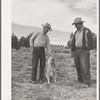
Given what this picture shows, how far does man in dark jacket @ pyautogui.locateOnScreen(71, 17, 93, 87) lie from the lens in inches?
172

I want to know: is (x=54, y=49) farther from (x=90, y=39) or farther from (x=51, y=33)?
(x=90, y=39)

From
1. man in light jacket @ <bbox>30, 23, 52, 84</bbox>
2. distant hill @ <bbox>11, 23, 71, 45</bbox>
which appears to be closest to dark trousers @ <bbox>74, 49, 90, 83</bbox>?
distant hill @ <bbox>11, 23, 71, 45</bbox>

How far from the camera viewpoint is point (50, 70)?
4.33m

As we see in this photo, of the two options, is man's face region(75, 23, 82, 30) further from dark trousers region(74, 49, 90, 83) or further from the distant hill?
dark trousers region(74, 49, 90, 83)

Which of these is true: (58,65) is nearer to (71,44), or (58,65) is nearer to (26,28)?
(71,44)

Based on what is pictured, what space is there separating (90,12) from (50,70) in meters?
0.87

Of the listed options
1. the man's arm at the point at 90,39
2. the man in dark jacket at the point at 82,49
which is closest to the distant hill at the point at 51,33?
the man in dark jacket at the point at 82,49

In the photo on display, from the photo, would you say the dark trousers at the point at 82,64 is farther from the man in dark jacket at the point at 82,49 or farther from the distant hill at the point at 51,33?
the distant hill at the point at 51,33

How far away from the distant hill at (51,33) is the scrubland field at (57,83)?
9cm

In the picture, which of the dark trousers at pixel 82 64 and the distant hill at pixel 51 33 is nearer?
the distant hill at pixel 51 33

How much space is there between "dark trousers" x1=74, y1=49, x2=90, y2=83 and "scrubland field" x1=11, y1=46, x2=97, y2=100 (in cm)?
5

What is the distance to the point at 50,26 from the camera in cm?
434

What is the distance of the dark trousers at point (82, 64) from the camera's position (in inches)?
173

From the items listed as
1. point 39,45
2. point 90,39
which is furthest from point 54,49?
point 90,39
